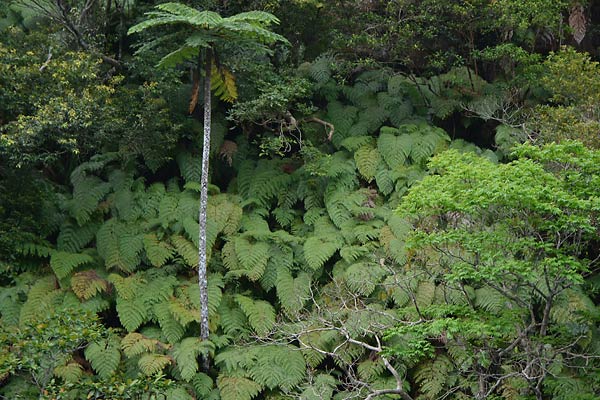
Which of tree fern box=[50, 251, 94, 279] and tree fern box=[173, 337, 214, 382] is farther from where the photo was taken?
tree fern box=[50, 251, 94, 279]

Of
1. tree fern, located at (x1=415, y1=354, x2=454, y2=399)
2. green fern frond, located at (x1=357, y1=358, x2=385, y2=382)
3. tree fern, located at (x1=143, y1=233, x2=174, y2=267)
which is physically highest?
tree fern, located at (x1=143, y1=233, x2=174, y2=267)

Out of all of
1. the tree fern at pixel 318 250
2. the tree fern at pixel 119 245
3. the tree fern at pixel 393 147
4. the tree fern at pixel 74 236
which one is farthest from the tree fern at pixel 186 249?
the tree fern at pixel 393 147

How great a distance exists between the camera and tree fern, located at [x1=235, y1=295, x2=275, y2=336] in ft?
32.7

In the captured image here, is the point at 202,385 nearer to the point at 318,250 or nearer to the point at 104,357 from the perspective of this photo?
the point at 104,357

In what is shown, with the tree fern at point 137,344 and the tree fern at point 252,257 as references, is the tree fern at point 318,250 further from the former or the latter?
the tree fern at point 137,344

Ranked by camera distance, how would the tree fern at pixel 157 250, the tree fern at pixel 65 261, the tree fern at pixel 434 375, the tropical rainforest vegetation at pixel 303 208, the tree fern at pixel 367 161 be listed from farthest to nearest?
the tree fern at pixel 367 161
the tree fern at pixel 157 250
the tree fern at pixel 65 261
the tree fern at pixel 434 375
the tropical rainforest vegetation at pixel 303 208

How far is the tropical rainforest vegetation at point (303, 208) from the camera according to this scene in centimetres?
786

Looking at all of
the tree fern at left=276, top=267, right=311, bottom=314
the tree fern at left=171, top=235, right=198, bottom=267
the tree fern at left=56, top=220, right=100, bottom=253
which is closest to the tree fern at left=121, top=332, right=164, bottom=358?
the tree fern at left=171, top=235, right=198, bottom=267

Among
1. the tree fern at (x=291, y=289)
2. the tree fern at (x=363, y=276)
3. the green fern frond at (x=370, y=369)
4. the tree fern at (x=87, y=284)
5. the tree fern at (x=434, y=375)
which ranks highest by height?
the tree fern at (x=87, y=284)

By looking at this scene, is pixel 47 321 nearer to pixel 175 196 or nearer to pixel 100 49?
pixel 175 196

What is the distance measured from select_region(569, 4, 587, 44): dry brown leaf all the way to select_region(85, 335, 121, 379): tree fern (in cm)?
897

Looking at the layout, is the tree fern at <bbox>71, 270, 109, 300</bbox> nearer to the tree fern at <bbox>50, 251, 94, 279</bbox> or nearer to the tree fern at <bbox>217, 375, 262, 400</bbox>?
the tree fern at <bbox>50, 251, 94, 279</bbox>

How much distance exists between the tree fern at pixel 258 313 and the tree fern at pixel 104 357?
1.69 meters

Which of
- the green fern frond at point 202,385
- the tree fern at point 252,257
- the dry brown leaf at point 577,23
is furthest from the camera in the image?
the dry brown leaf at point 577,23
